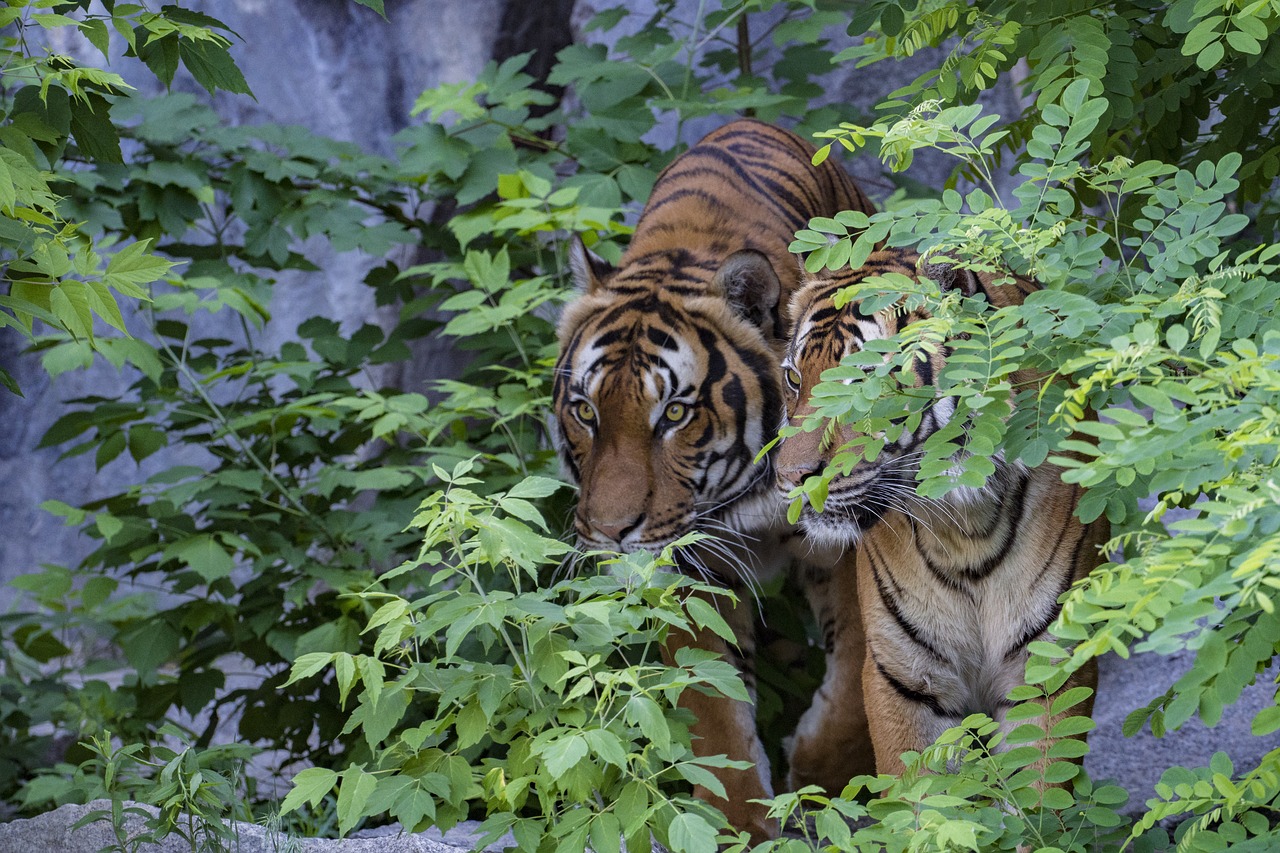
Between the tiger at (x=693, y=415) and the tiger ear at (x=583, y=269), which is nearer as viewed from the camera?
the tiger at (x=693, y=415)

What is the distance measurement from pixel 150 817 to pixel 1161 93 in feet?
8.36

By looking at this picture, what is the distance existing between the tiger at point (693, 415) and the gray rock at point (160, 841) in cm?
72

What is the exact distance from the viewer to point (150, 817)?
2.26 m

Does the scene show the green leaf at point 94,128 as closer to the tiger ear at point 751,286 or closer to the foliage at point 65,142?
the foliage at point 65,142

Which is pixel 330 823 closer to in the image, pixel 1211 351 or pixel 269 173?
pixel 269 173

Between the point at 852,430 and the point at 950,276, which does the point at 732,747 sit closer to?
the point at 852,430

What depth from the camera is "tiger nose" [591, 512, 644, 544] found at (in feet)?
8.57

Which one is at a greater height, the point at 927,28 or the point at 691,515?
the point at 927,28

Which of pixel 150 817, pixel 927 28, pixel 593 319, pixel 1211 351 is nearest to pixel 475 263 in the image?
pixel 593 319

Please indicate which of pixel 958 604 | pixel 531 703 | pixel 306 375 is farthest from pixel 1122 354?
pixel 306 375

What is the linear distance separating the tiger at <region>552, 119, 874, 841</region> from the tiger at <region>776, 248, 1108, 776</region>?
34 centimetres

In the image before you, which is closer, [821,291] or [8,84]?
[821,291]

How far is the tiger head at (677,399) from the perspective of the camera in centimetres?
270

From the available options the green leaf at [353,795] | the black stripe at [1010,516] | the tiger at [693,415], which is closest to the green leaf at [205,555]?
the tiger at [693,415]
